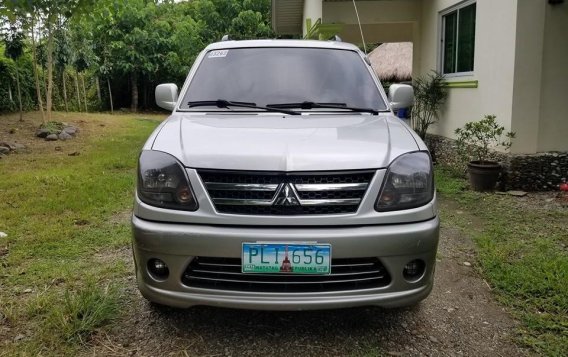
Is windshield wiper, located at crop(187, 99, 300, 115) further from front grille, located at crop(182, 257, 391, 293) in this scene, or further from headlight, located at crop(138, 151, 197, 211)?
front grille, located at crop(182, 257, 391, 293)

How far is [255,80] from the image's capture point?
3.52 m

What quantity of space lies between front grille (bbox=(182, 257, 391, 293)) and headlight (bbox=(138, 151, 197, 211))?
0.30m

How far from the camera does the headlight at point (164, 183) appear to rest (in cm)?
240

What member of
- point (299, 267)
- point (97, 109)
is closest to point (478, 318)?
point (299, 267)

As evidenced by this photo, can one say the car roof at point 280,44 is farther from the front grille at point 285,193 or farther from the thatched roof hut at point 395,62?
the thatched roof hut at point 395,62

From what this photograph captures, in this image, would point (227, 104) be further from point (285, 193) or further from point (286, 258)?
point (286, 258)

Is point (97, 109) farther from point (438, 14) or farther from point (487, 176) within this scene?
point (487, 176)

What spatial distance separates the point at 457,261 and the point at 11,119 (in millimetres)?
14629

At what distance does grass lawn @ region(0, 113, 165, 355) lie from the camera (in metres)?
2.77

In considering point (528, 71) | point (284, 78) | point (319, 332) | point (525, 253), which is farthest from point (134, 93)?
point (319, 332)

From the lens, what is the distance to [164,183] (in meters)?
2.45

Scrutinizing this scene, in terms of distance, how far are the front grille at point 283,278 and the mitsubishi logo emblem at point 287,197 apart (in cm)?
34

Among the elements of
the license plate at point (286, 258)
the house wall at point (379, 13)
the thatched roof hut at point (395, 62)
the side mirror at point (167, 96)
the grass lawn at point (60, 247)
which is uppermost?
the house wall at point (379, 13)

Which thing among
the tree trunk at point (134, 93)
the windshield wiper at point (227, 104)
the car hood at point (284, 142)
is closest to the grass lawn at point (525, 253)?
the car hood at point (284, 142)
